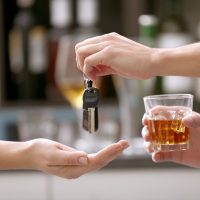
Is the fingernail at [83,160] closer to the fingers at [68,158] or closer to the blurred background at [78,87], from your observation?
the fingers at [68,158]

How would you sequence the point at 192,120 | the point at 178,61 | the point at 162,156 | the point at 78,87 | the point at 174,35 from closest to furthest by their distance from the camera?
the point at 178,61, the point at 192,120, the point at 162,156, the point at 78,87, the point at 174,35

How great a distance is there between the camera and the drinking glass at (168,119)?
1314 mm

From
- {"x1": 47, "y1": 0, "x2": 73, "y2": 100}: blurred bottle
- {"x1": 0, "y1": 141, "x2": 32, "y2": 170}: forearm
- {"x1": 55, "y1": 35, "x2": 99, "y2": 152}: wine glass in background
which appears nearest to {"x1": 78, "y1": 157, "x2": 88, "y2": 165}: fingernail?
{"x1": 0, "y1": 141, "x2": 32, "y2": 170}: forearm

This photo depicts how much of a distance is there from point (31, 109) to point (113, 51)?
1294mm

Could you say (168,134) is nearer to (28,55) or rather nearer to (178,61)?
(178,61)

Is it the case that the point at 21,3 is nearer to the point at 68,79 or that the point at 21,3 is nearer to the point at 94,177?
the point at 68,79

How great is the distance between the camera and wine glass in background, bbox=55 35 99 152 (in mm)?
2281

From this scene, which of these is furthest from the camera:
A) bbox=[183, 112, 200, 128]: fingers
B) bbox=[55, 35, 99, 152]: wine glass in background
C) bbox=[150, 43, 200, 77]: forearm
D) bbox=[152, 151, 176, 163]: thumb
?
bbox=[55, 35, 99, 152]: wine glass in background

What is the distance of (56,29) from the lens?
2621 millimetres

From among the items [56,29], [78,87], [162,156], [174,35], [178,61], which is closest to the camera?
[178,61]

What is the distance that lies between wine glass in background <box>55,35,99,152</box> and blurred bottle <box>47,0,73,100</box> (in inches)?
1.4

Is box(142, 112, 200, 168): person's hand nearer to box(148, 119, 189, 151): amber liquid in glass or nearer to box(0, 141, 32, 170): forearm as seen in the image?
box(148, 119, 189, 151): amber liquid in glass

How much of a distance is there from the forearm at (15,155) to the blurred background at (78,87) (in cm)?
73

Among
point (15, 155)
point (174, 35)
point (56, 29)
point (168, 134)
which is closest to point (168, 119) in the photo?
point (168, 134)
